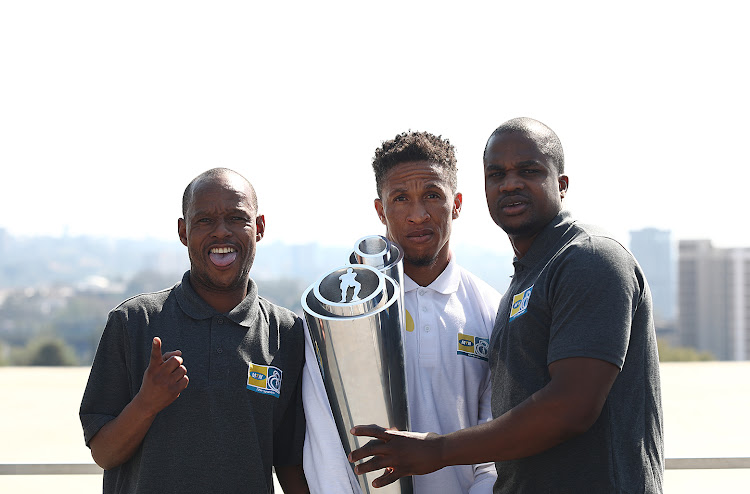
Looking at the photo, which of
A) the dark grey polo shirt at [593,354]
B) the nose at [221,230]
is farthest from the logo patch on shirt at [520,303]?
the nose at [221,230]

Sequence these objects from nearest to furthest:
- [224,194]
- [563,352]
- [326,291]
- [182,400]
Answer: [563,352] < [326,291] < [182,400] < [224,194]

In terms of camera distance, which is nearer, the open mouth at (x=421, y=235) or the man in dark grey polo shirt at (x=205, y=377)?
the man in dark grey polo shirt at (x=205, y=377)

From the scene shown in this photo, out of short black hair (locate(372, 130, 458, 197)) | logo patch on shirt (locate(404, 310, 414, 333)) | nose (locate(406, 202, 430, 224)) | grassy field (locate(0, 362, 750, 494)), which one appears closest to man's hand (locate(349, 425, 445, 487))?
logo patch on shirt (locate(404, 310, 414, 333))

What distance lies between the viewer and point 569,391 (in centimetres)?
264

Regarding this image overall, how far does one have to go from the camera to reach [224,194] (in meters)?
3.52

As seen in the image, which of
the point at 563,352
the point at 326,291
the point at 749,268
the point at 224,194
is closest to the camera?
the point at 563,352

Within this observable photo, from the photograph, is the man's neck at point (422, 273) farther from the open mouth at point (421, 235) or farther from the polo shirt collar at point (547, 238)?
the polo shirt collar at point (547, 238)

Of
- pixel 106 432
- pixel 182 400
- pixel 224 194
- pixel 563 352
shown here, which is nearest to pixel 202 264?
pixel 224 194

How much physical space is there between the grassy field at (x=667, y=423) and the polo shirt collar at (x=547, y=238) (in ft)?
22.6

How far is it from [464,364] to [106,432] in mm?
1662

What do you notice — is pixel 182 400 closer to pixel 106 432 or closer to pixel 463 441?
pixel 106 432

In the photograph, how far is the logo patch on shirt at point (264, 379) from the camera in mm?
3369

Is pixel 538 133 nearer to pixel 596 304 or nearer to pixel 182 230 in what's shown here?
pixel 596 304

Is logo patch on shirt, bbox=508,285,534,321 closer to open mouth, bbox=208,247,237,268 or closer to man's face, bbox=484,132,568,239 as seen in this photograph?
man's face, bbox=484,132,568,239
